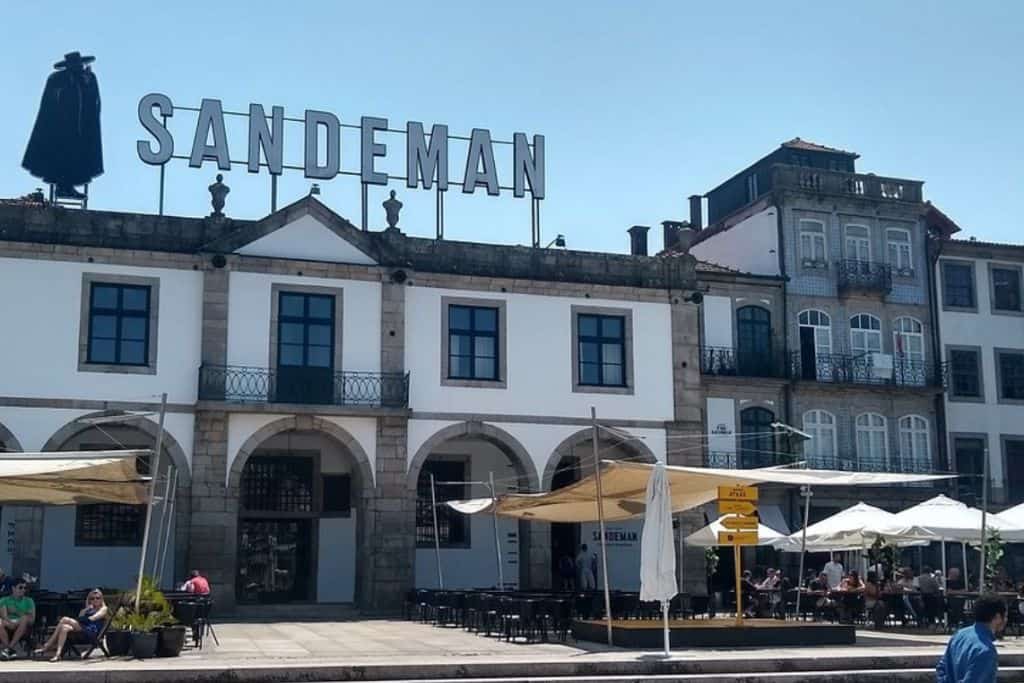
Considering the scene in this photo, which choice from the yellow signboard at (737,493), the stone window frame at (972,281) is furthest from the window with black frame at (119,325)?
the stone window frame at (972,281)

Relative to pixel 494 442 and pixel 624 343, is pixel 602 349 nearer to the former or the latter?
pixel 624 343

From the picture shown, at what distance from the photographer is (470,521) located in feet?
94.9

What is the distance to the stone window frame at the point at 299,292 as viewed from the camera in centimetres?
2661

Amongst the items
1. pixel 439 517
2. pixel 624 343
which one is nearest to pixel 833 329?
pixel 624 343

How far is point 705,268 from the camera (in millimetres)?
34531

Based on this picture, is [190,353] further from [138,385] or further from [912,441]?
[912,441]

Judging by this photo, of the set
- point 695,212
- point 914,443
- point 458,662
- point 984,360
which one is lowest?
point 458,662

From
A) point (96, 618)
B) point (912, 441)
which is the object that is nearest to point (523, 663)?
point (96, 618)

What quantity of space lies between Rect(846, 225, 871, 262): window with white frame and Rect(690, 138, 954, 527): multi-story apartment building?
3cm

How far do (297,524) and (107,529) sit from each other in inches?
162

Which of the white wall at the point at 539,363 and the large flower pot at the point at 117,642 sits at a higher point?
the white wall at the point at 539,363

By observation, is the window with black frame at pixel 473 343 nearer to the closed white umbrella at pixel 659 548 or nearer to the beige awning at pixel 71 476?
the beige awning at pixel 71 476

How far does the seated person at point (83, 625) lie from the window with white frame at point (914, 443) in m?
24.4

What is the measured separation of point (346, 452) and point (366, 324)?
9.01 ft
